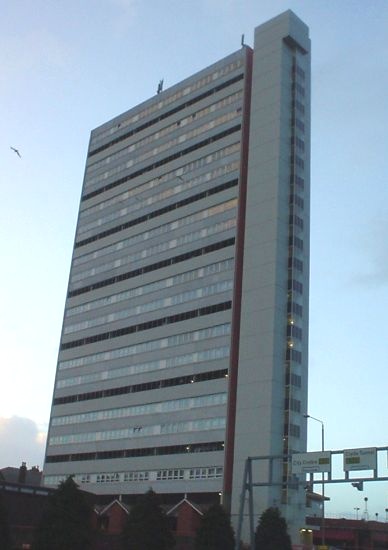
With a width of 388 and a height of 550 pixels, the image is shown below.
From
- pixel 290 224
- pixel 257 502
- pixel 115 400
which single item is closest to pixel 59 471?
pixel 115 400

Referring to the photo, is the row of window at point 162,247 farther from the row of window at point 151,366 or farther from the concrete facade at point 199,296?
the row of window at point 151,366

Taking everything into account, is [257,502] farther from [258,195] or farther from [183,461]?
[258,195]

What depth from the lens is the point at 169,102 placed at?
136 metres

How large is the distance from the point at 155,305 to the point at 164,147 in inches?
1205

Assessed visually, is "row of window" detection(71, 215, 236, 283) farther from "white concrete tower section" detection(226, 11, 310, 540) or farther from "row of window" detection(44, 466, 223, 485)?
"row of window" detection(44, 466, 223, 485)

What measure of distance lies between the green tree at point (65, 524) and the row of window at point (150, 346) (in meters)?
42.5

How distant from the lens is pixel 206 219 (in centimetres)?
11675

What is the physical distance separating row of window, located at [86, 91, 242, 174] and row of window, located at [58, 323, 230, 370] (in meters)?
36.6

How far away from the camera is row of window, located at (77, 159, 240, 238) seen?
118438 mm

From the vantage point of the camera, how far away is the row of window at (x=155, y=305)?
110188mm

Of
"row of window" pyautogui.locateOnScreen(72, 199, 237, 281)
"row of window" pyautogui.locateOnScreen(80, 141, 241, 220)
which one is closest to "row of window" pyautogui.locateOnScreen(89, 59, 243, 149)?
"row of window" pyautogui.locateOnScreen(80, 141, 241, 220)

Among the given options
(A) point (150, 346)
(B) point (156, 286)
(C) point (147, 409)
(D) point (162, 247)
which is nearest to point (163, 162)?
(D) point (162, 247)

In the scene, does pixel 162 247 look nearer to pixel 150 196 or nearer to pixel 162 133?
pixel 150 196

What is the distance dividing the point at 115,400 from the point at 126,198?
3880cm
